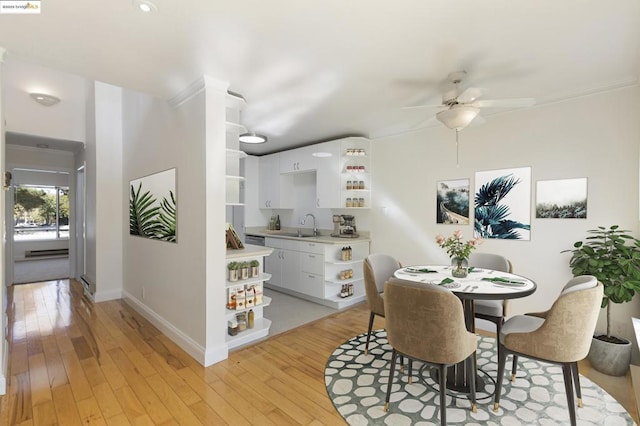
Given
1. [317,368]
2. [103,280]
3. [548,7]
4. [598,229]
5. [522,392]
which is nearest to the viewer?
[548,7]

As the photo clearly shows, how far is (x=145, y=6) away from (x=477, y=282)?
2.80m

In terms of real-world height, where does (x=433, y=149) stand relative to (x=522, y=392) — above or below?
above

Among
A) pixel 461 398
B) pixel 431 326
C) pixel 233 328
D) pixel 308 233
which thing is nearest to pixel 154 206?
pixel 233 328

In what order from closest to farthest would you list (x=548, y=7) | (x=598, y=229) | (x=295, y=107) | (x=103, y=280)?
1. (x=548, y=7)
2. (x=598, y=229)
3. (x=295, y=107)
4. (x=103, y=280)

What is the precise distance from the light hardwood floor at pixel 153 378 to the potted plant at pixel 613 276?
16cm

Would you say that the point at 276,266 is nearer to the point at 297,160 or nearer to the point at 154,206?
the point at 297,160

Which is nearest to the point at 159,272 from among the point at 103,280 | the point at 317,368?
the point at 103,280

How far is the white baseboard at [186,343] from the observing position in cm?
270

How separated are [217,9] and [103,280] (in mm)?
4415

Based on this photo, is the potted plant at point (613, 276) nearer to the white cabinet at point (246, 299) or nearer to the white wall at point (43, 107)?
the white cabinet at point (246, 299)

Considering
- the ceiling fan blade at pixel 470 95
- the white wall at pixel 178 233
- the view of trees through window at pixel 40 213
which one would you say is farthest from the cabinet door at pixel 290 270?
the view of trees through window at pixel 40 213

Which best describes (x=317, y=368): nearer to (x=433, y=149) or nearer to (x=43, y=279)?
(x=433, y=149)

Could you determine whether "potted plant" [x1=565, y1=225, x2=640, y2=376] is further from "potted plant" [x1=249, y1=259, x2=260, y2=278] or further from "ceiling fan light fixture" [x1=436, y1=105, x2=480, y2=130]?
"potted plant" [x1=249, y1=259, x2=260, y2=278]

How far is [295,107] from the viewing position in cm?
343
